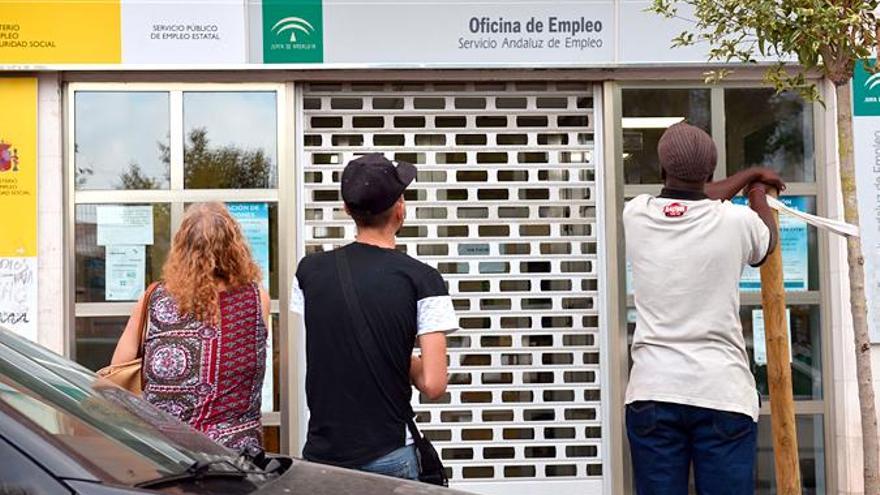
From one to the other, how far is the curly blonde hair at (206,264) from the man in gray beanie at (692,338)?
1.52 meters

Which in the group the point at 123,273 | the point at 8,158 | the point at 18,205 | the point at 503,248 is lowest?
the point at 123,273

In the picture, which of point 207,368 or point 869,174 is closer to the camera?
point 207,368

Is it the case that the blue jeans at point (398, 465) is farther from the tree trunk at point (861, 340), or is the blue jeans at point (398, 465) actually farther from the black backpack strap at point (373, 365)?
the tree trunk at point (861, 340)

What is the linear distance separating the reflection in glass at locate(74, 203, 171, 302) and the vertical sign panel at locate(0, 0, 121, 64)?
3.44 feet

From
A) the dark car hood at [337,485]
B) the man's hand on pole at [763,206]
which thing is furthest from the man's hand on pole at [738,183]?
the dark car hood at [337,485]

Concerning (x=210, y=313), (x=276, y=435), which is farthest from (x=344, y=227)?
(x=210, y=313)

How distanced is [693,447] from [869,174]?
14.5ft

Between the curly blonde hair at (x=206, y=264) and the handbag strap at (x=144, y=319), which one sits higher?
the curly blonde hair at (x=206, y=264)

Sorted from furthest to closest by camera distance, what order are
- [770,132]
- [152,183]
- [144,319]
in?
[770,132], [152,183], [144,319]

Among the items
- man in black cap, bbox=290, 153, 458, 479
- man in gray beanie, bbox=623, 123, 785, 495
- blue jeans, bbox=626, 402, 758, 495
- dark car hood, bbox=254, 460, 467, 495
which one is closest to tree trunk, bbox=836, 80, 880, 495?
man in gray beanie, bbox=623, 123, 785, 495

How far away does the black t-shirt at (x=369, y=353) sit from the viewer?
10.8 feet

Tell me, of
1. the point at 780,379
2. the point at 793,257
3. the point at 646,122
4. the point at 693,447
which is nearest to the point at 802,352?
the point at 793,257

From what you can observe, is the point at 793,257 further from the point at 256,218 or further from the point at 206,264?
the point at 206,264

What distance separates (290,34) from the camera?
700 centimetres
